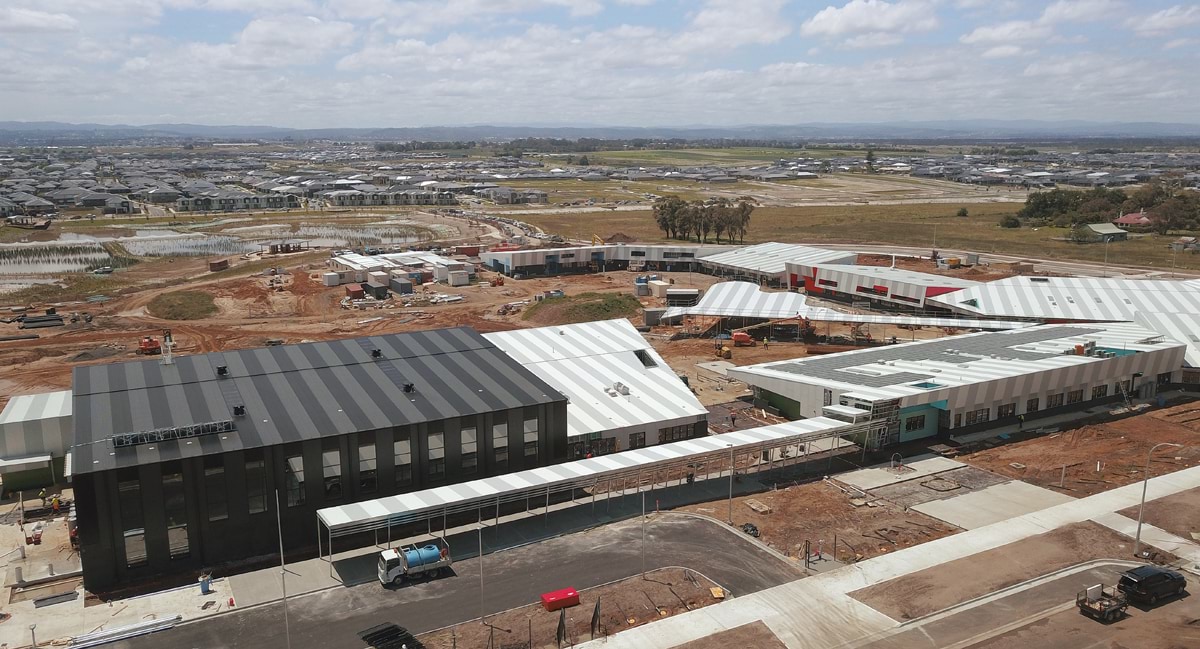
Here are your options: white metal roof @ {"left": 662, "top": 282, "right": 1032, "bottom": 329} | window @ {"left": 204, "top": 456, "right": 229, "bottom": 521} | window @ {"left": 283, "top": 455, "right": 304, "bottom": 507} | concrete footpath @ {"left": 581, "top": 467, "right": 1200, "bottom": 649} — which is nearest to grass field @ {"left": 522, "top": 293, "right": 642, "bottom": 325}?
white metal roof @ {"left": 662, "top": 282, "right": 1032, "bottom": 329}

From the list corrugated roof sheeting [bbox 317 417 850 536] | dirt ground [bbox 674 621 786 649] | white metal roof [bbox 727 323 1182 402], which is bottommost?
dirt ground [bbox 674 621 786 649]

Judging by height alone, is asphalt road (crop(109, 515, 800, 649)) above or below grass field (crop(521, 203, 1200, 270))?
below

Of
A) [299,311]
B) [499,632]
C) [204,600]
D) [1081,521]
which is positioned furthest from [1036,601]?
[299,311]

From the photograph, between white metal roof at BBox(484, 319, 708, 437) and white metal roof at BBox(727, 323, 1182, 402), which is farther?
white metal roof at BBox(727, 323, 1182, 402)

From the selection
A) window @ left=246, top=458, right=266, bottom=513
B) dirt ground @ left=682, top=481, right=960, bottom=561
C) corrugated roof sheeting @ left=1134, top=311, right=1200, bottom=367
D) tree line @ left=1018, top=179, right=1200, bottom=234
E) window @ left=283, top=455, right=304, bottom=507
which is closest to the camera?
window @ left=246, top=458, right=266, bottom=513

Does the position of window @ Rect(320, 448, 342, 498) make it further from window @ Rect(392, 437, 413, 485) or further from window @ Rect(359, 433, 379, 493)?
window @ Rect(392, 437, 413, 485)

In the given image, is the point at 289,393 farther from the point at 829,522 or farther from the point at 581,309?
the point at 581,309

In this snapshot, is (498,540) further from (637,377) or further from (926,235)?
(926,235)
